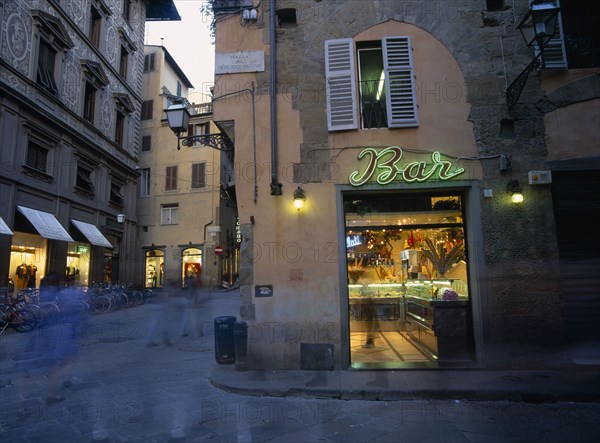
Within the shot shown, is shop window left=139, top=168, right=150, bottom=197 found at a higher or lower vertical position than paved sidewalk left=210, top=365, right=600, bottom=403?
higher

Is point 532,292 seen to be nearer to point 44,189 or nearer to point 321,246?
point 321,246

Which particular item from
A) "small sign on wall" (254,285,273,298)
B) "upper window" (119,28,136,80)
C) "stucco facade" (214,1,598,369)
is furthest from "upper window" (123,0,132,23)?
"small sign on wall" (254,285,273,298)

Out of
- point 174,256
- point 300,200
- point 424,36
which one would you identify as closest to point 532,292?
point 300,200

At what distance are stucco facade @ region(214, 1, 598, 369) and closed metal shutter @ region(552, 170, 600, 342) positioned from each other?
132mm

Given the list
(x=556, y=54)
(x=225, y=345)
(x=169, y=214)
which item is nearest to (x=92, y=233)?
(x=169, y=214)

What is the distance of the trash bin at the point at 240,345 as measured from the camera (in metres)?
6.78

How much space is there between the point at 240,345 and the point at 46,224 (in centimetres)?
1184

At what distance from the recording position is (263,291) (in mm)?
7016

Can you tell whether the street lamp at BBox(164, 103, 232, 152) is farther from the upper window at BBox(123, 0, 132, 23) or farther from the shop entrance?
the upper window at BBox(123, 0, 132, 23)

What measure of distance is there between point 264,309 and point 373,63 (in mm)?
4959

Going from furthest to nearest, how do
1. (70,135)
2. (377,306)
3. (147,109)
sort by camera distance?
1. (147,109)
2. (70,135)
3. (377,306)

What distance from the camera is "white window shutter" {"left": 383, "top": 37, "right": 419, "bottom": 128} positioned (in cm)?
714

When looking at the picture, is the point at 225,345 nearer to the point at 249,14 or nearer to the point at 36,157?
the point at 249,14

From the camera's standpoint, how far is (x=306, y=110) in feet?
24.2
